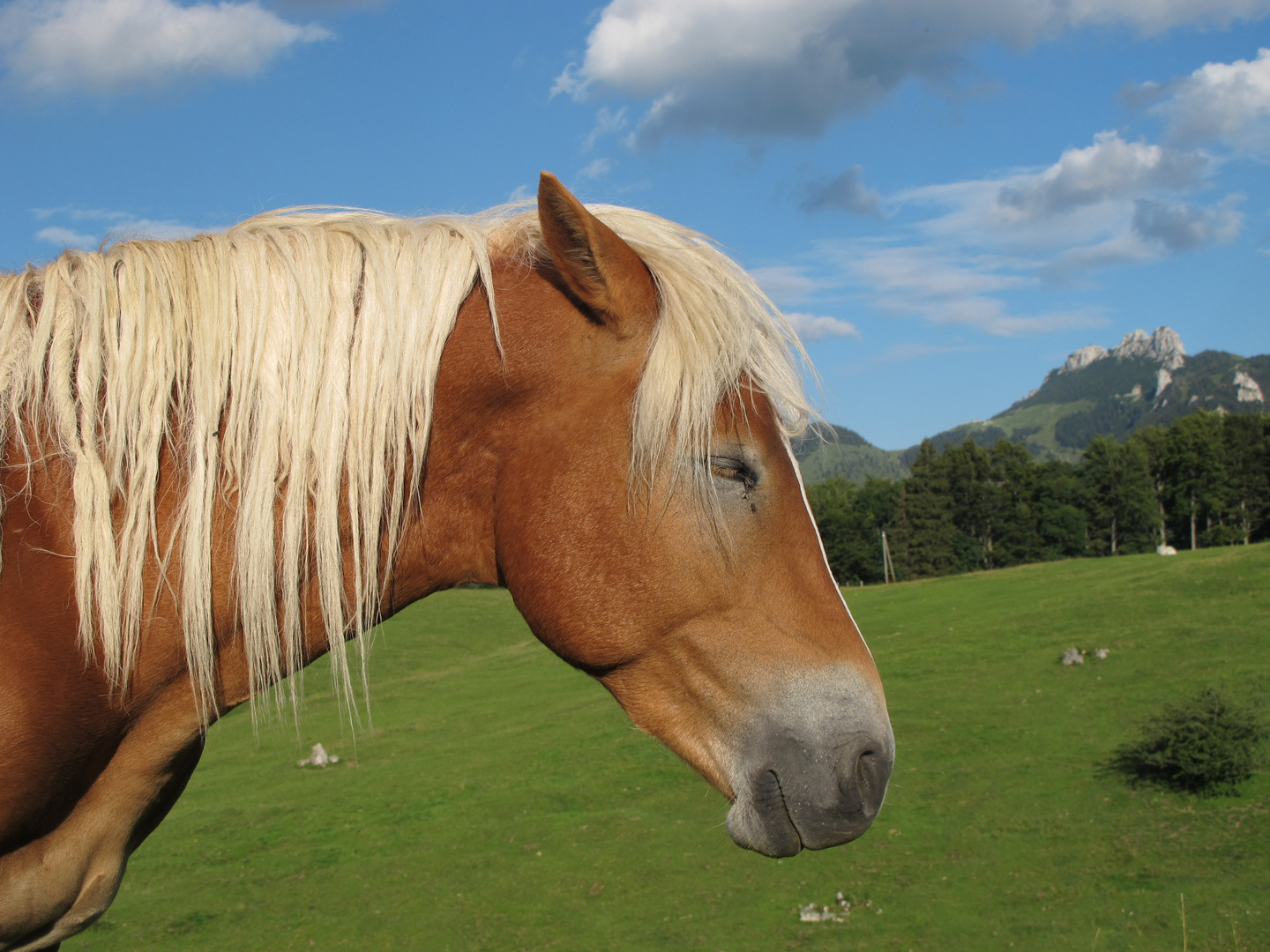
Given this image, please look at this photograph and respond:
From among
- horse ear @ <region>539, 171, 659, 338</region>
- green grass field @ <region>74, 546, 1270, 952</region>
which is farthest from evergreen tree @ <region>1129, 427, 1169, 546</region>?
horse ear @ <region>539, 171, 659, 338</region>

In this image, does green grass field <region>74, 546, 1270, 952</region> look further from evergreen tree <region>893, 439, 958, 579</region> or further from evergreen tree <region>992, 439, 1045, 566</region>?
evergreen tree <region>992, 439, 1045, 566</region>

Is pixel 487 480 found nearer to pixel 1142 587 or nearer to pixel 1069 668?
pixel 1069 668

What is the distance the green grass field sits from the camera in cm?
902

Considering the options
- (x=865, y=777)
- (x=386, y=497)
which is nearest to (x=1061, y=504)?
(x=865, y=777)

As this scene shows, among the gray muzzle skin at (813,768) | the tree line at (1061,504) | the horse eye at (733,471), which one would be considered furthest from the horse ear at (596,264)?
the tree line at (1061,504)

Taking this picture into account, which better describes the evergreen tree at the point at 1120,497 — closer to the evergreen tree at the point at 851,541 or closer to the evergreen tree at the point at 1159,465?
the evergreen tree at the point at 1159,465

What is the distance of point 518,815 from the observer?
13.1 metres

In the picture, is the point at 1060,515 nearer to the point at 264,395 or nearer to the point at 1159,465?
the point at 1159,465

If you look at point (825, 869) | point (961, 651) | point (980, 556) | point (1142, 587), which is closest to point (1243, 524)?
point (980, 556)

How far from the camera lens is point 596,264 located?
168cm

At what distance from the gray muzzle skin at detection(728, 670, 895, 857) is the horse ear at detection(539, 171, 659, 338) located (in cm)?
87

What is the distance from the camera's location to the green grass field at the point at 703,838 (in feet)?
29.6

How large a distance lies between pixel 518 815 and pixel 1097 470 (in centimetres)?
7272

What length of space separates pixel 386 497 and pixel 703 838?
37.1ft
